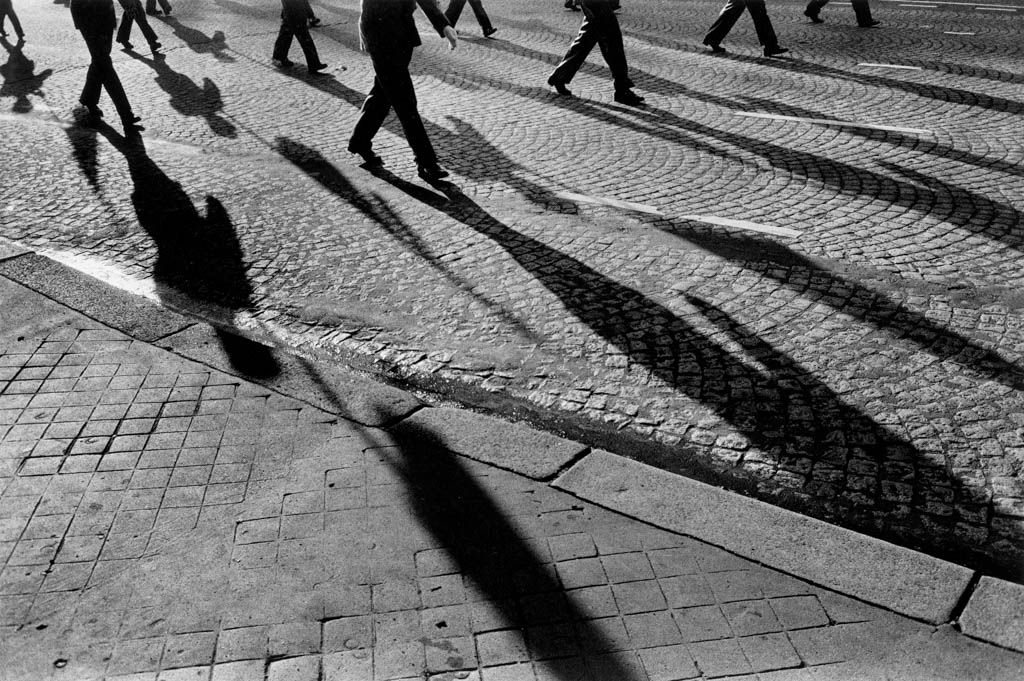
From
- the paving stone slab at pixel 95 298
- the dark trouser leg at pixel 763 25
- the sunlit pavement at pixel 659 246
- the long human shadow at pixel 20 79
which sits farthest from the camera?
the dark trouser leg at pixel 763 25

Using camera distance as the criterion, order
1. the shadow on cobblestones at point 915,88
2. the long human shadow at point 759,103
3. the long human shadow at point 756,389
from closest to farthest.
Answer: the long human shadow at point 756,389
the long human shadow at point 759,103
the shadow on cobblestones at point 915,88

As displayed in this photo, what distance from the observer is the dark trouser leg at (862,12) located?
561 inches

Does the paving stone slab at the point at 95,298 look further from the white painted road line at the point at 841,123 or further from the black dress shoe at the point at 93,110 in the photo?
the white painted road line at the point at 841,123

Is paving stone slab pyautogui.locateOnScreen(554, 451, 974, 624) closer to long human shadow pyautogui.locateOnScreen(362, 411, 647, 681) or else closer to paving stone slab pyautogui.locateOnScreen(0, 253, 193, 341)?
long human shadow pyautogui.locateOnScreen(362, 411, 647, 681)

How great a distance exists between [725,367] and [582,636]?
2135 mm

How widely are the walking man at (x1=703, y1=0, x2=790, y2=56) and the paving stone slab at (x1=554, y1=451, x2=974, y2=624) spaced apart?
9.89 m

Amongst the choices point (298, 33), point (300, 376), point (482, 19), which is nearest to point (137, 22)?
point (298, 33)

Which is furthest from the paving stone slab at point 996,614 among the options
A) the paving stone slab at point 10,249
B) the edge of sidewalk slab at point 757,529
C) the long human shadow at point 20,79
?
the long human shadow at point 20,79

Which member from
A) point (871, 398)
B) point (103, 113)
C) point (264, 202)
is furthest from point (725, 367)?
point (103, 113)

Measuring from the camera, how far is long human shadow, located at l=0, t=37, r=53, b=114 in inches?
480

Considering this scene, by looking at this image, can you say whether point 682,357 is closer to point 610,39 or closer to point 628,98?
point 628,98

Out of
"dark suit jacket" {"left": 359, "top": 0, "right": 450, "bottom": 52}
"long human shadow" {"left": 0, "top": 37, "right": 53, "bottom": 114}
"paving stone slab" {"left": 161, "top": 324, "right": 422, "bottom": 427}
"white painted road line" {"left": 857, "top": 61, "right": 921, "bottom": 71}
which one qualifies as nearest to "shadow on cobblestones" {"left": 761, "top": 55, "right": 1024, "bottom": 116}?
"white painted road line" {"left": 857, "top": 61, "right": 921, "bottom": 71}

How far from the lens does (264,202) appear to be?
7.77m

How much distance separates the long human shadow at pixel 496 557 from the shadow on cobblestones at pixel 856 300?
103 inches
